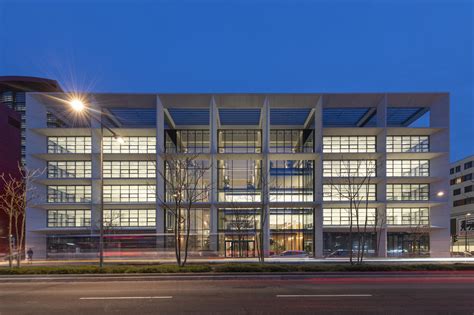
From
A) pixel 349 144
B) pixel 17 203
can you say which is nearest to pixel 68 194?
pixel 17 203

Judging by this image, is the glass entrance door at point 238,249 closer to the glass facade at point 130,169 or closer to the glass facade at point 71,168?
the glass facade at point 130,169

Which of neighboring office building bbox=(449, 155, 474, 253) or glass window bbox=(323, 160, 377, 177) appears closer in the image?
glass window bbox=(323, 160, 377, 177)

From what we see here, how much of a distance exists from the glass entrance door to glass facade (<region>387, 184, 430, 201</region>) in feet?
65.7

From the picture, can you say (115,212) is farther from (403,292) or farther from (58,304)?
(403,292)

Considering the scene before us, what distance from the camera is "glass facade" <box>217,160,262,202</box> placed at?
4491 cm

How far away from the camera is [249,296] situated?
1323 cm

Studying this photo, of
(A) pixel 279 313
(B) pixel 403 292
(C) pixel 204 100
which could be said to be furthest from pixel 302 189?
(A) pixel 279 313

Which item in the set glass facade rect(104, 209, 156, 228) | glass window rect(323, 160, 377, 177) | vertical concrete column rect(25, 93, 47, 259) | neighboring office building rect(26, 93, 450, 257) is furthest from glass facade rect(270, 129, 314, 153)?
vertical concrete column rect(25, 93, 47, 259)

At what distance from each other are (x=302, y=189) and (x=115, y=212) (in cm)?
2400

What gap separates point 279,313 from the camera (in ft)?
34.7

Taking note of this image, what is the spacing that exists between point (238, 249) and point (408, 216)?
77.3ft

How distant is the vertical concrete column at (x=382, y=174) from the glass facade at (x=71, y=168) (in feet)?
119

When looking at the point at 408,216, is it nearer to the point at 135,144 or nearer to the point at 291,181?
the point at 291,181

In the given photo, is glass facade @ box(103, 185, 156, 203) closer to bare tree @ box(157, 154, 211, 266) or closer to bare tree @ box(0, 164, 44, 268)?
bare tree @ box(157, 154, 211, 266)
